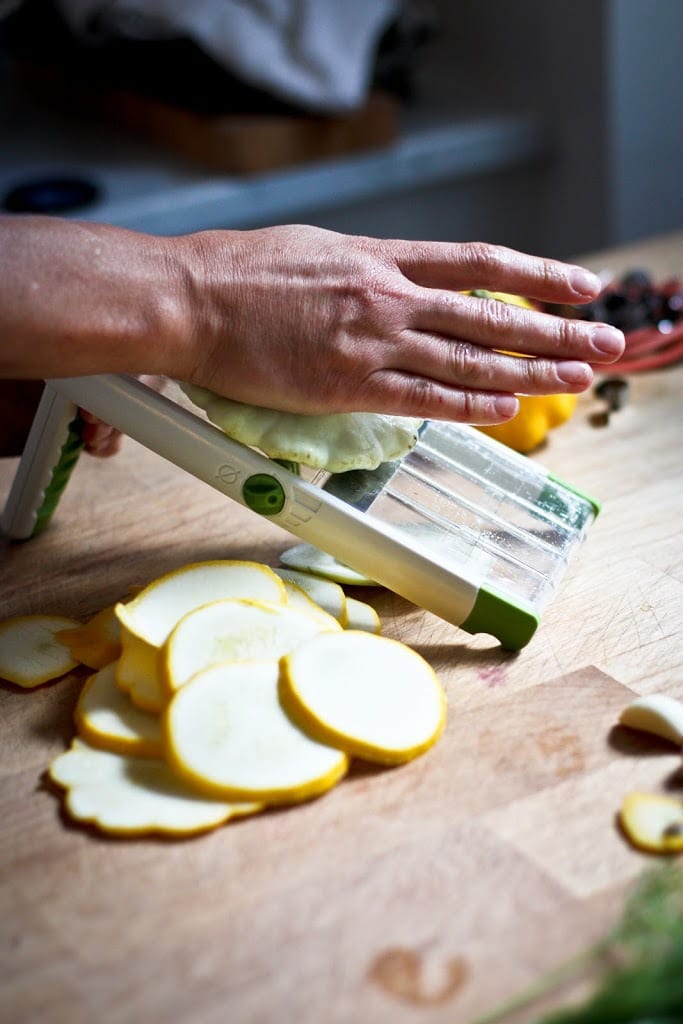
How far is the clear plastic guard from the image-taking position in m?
1.21

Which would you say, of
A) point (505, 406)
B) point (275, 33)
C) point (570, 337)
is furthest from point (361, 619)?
point (275, 33)

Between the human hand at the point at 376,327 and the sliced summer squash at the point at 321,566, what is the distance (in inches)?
7.2

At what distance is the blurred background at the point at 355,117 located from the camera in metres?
2.64

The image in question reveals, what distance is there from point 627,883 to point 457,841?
5.4 inches

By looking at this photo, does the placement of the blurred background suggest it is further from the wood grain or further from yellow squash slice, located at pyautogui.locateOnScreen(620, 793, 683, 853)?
yellow squash slice, located at pyautogui.locateOnScreen(620, 793, 683, 853)

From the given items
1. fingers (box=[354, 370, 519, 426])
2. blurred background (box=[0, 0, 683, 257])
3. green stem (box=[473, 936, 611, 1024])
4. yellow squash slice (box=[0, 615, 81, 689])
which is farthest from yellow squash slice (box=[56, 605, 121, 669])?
blurred background (box=[0, 0, 683, 257])

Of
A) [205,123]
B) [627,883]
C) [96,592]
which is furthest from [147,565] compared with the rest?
[205,123]

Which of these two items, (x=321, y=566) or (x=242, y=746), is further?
(x=321, y=566)

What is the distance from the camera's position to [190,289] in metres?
1.20

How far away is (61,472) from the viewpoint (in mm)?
1385

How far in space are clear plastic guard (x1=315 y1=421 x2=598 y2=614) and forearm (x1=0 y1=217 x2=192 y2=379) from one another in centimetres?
24

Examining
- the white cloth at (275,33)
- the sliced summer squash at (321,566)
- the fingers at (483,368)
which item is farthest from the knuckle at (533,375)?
the white cloth at (275,33)

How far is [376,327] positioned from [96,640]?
0.44 metres

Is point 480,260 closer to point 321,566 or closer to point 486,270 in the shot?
point 486,270
